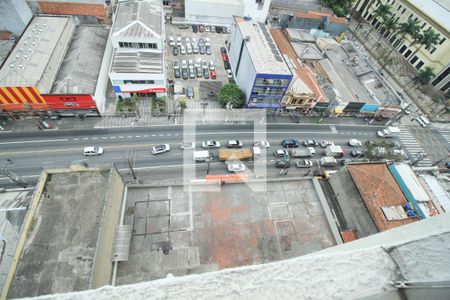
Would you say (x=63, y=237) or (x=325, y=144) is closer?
(x=63, y=237)

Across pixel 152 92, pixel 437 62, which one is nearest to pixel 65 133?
pixel 152 92

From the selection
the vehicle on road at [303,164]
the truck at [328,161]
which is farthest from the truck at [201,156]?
the truck at [328,161]

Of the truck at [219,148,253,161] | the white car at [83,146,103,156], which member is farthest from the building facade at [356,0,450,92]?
the white car at [83,146,103,156]

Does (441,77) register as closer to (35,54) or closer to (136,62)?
(136,62)

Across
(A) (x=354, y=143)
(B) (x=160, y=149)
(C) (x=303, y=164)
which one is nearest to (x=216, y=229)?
(B) (x=160, y=149)

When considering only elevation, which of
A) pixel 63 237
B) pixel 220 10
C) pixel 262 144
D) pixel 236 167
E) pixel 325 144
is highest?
pixel 220 10

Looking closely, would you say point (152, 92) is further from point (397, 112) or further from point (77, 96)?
point (397, 112)

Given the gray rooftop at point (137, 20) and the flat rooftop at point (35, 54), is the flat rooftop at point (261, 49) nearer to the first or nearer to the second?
the gray rooftop at point (137, 20)
